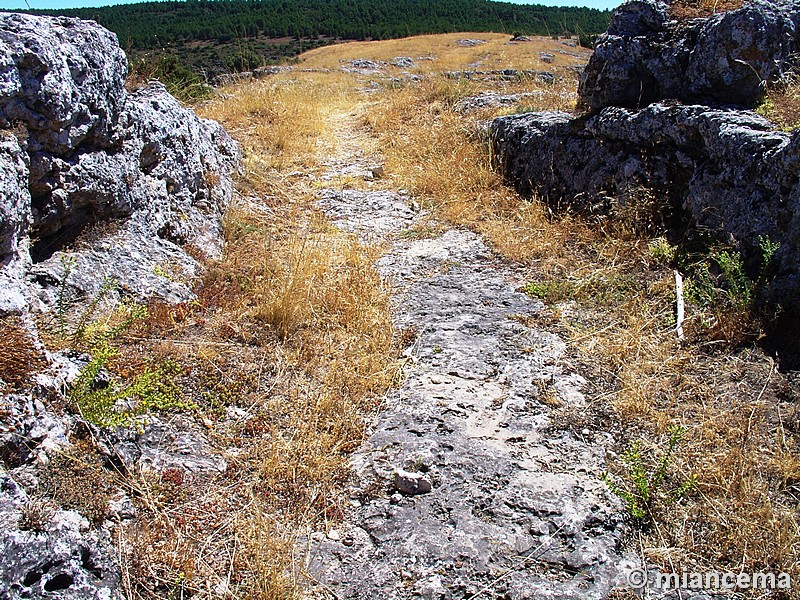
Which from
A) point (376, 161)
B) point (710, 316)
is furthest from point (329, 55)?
point (710, 316)

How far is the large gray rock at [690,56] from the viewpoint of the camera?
4.77 metres

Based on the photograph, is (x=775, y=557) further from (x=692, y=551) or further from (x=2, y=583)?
(x=2, y=583)

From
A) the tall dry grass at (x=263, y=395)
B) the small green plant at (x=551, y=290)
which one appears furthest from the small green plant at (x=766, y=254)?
the tall dry grass at (x=263, y=395)

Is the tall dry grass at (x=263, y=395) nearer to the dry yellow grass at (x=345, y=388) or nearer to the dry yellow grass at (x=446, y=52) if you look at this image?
the dry yellow grass at (x=345, y=388)

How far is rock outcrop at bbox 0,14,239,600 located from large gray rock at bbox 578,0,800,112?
4012 mm

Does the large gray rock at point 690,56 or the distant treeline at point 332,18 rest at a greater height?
the distant treeline at point 332,18

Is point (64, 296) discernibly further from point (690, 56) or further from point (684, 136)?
point (690, 56)

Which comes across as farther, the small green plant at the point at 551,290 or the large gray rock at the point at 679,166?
the small green plant at the point at 551,290

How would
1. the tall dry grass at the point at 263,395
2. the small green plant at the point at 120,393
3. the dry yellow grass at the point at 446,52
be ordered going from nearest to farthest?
1. the tall dry grass at the point at 263,395
2. the small green plant at the point at 120,393
3. the dry yellow grass at the point at 446,52

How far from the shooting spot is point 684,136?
15.3 ft

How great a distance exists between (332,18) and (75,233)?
2252 inches

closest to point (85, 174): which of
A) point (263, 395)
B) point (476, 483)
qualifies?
point (263, 395)

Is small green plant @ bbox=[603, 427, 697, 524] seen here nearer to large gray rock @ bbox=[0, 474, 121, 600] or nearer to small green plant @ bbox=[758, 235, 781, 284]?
small green plant @ bbox=[758, 235, 781, 284]

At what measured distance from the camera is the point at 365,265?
490 centimetres
